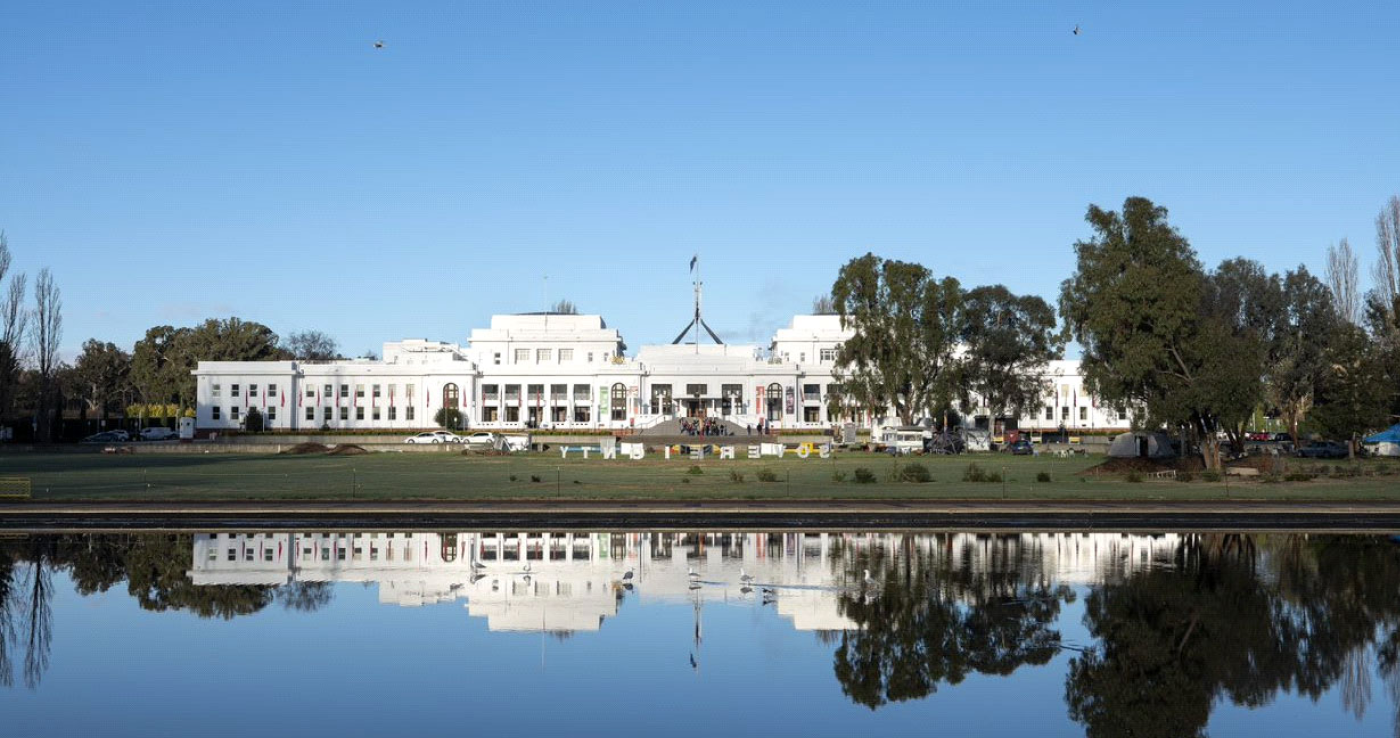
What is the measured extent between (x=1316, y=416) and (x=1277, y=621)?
4369 cm

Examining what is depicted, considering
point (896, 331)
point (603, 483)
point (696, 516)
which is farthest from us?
point (896, 331)

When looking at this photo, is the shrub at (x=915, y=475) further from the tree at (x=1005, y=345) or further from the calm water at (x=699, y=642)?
the tree at (x=1005, y=345)

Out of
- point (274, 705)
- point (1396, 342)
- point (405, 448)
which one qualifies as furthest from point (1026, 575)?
point (405, 448)

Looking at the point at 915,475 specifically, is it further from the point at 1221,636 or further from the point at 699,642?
the point at 699,642

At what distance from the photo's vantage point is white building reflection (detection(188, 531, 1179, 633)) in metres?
16.1

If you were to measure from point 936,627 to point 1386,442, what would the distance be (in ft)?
244

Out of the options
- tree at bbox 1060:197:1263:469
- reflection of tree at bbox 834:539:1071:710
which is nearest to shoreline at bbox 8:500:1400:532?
reflection of tree at bbox 834:539:1071:710

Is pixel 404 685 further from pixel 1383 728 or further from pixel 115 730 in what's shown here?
pixel 1383 728

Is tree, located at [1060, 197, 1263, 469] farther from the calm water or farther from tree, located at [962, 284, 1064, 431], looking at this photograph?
tree, located at [962, 284, 1064, 431]

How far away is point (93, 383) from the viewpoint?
148250 mm

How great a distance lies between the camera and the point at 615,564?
65.4ft

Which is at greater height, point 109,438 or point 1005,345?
point 1005,345

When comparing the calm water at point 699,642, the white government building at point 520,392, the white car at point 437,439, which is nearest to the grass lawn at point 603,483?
the calm water at point 699,642

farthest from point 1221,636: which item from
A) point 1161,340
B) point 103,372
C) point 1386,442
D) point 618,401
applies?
point 103,372
